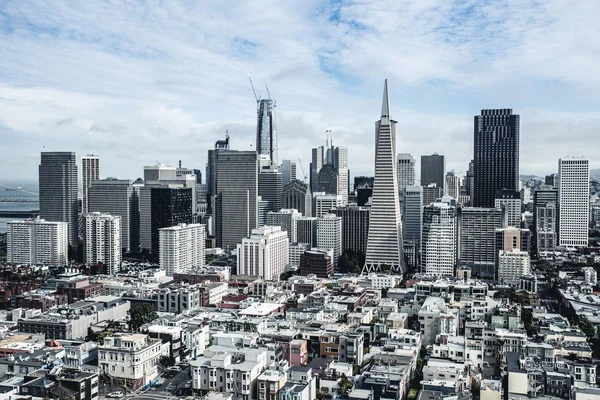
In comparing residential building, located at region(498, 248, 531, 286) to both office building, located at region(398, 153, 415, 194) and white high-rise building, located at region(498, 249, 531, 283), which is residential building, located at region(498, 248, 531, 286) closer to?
white high-rise building, located at region(498, 249, 531, 283)

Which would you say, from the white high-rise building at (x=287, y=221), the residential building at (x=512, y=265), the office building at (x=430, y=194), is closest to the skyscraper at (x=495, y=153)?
the office building at (x=430, y=194)

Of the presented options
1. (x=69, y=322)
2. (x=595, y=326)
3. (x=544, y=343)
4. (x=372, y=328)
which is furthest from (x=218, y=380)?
(x=595, y=326)

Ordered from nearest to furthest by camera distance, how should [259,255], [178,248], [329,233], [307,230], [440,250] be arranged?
[259,255], [440,250], [178,248], [329,233], [307,230]

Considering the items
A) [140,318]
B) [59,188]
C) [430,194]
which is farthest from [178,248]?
[430,194]

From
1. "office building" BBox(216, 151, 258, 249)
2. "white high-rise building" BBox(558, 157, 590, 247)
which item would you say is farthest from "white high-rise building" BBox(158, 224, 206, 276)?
"white high-rise building" BBox(558, 157, 590, 247)

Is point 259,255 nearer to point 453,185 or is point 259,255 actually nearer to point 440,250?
point 440,250

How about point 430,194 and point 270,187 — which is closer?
point 430,194

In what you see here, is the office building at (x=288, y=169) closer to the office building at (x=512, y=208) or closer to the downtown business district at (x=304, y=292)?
the downtown business district at (x=304, y=292)
